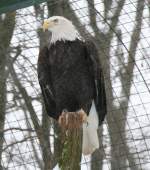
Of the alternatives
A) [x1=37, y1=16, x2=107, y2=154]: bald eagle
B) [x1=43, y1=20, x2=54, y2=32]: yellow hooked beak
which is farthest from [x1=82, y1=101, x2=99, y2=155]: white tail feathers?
[x1=43, y1=20, x2=54, y2=32]: yellow hooked beak

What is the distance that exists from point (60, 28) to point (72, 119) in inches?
29.4

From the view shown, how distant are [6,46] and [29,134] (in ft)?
3.16

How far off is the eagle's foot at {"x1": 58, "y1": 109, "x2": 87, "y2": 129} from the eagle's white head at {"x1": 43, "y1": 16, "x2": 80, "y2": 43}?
21.3 inches

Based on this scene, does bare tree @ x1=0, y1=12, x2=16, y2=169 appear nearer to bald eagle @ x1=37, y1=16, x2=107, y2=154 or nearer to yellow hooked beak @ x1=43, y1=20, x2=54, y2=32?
yellow hooked beak @ x1=43, y1=20, x2=54, y2=32

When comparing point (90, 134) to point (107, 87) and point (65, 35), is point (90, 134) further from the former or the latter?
point (107, 87)

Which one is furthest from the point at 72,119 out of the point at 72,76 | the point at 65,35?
the point at 65,35

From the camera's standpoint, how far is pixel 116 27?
5.24 meters

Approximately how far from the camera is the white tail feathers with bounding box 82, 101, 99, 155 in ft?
11.7

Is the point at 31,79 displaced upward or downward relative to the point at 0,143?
upward

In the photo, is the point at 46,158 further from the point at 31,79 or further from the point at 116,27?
the point at 116,27

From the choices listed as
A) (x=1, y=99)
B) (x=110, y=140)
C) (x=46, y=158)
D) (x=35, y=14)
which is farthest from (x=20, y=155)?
(x=35, y=14)

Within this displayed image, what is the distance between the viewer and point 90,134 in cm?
366

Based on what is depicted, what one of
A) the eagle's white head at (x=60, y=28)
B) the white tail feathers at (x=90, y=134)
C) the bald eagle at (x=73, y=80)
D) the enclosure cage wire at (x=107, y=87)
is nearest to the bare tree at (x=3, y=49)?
the enclosure cage wire at (x=107, y=87)

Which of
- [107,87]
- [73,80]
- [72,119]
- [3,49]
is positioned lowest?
[107,87]
